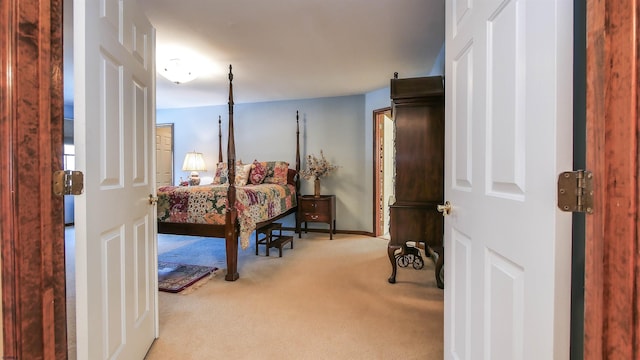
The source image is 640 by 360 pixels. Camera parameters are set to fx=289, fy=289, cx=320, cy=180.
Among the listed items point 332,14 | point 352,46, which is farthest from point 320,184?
point 332,14

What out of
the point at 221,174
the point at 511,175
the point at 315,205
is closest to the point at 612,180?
the point at 511,175

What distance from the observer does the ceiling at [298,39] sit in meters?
2.21

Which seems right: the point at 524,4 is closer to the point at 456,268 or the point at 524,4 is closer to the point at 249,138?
the point at 456,268

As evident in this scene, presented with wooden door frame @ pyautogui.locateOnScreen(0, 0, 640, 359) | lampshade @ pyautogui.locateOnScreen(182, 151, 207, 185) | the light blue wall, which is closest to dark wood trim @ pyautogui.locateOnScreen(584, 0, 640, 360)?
wooden door frame @ pyautogui.locateOnScreen(0, 0, 640, 359)

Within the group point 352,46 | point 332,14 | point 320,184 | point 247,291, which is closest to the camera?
point 332,14

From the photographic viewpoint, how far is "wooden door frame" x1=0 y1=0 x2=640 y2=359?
464mm

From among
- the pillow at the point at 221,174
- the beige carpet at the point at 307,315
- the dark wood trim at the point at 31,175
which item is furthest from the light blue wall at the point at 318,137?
the dark wood trim at the point at 31,175

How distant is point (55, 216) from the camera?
2.45ft

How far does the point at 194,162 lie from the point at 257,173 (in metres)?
1.26

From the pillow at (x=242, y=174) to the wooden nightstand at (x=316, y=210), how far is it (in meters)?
0.92

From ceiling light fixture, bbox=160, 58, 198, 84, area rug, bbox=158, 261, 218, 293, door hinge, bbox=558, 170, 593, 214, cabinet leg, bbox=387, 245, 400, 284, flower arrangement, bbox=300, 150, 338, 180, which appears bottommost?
area rug, bbox=158, 261, 218, 293

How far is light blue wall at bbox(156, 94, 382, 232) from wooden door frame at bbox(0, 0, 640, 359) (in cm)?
395

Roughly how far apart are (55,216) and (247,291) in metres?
1.94

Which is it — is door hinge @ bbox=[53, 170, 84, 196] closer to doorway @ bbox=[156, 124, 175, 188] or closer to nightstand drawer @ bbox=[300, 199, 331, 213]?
nightstand drawer @ bbox=[300, 199, 331, 213]
